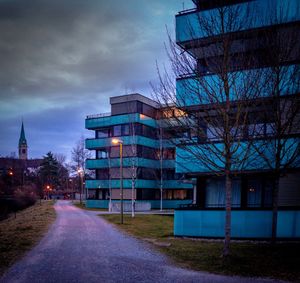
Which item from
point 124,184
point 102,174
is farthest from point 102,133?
point 124,184

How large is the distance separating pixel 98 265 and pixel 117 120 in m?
→ 36.4

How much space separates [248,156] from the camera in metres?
11.7

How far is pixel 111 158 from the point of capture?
46.1m

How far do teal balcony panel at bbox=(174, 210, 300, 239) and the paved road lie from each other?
106 inches

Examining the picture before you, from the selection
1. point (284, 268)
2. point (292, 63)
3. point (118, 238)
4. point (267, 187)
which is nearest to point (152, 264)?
point (284, 268)

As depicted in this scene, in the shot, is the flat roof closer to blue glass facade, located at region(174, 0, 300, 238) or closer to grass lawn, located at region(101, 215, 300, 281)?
blue glass facade, located at region(174, 0, 300, 238)

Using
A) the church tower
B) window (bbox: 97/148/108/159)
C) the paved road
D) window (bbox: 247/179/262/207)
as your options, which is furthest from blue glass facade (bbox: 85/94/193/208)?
the church tower

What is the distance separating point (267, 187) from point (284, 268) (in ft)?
21.3

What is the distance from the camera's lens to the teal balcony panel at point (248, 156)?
1168 cm

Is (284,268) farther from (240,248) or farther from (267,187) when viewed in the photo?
(267,187)

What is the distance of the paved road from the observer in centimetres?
881

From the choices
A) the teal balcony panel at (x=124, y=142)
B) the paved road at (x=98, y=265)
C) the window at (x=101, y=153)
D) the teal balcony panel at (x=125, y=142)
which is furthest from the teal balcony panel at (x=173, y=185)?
the paved road at (x=98, y=265)

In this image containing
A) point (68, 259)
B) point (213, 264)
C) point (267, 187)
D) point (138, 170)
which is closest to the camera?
point (213, 264)

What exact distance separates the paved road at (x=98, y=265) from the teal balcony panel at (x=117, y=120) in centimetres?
3023
